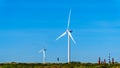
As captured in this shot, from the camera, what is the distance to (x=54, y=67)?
89.4 meters

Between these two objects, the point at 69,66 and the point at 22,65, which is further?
the point at 22,65

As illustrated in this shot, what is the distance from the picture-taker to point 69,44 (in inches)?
3807

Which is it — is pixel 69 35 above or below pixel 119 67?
above

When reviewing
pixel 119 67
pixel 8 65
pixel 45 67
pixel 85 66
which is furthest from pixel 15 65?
pixel 119 67

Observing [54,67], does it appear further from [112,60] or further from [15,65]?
[112,60]

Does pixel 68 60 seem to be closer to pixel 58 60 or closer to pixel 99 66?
pixel 58 60

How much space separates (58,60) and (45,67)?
51.1 feet

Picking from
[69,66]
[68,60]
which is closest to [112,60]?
[68,60]

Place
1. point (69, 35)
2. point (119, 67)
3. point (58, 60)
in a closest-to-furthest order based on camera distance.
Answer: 1. point (119, 67)
2. point (69, 35)
3. point (58, 60)

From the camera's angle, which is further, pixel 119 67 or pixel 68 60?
pixel 68 60

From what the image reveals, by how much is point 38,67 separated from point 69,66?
560cm

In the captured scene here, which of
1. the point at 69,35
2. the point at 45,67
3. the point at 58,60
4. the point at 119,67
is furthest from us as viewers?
the point at 58,60

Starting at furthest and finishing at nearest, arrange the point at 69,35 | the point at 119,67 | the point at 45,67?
the point at 69,35, the point at 45,67, the point at 119,67

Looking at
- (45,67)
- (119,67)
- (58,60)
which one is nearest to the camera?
(119,67)
